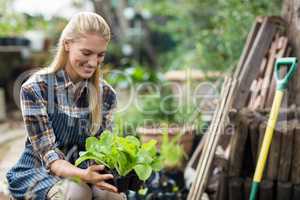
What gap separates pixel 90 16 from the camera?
2.05 meters

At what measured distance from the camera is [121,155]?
1916 millimetres

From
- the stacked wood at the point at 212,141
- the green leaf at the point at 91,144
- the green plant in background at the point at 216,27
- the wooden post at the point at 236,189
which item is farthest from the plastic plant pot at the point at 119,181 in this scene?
the green plant in background at the point at 216,27

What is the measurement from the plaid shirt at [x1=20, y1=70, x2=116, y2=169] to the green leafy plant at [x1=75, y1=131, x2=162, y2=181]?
0.18m

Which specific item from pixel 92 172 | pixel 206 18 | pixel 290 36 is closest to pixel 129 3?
pixel 206 18

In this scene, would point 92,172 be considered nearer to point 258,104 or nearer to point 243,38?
point 258,104

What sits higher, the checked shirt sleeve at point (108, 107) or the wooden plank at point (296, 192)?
the checked shirt sleeve at point (108, 107)

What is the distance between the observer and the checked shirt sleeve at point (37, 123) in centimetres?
198

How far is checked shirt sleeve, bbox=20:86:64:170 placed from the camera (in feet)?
6.48

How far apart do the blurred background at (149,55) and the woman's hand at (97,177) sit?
0.90m

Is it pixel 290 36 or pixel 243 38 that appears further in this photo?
pixel 243 38

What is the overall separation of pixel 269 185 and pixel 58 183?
1.33 metres

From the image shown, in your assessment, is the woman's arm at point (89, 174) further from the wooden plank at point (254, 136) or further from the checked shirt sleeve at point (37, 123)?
the wooden plank at point (254, 136)

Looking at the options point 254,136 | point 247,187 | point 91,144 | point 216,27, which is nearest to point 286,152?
point 254,136

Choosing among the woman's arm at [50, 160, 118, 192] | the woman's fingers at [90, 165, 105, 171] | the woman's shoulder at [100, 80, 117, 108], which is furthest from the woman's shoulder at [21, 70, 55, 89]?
the woman's fingers at [90, 165, 105, 171]
